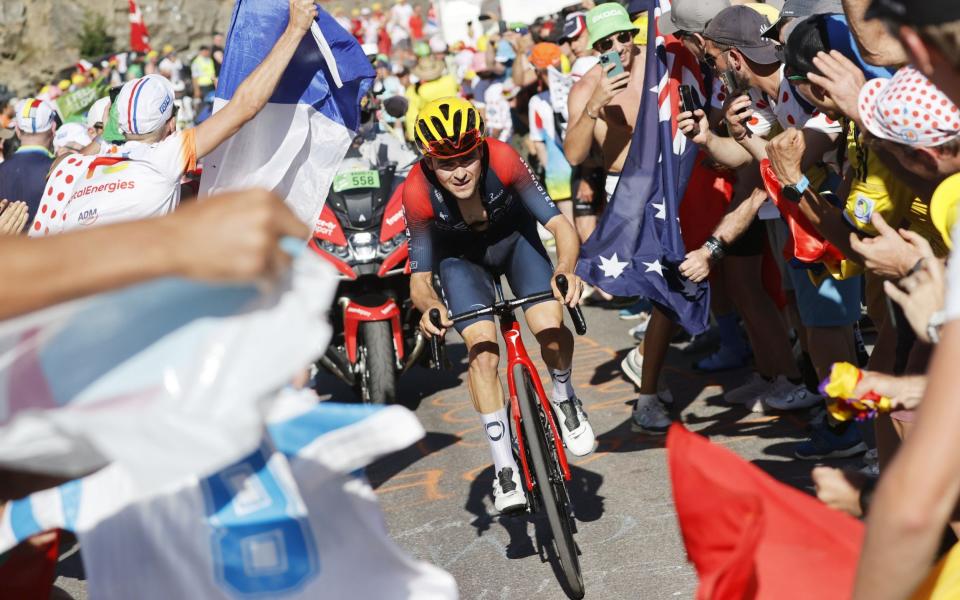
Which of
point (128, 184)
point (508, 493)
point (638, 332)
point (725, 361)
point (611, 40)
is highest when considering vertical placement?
→ point (128, 184)

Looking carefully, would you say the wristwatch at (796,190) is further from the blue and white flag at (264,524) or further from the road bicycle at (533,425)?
the blue and white flag at (264,524)

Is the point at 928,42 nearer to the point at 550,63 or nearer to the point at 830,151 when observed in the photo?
the point at 830,151

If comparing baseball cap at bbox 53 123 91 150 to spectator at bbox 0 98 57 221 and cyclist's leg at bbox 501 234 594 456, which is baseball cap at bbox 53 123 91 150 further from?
cyclist's leg at bbox 501 234 594 456

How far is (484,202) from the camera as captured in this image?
597 cm

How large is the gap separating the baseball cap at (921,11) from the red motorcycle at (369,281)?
634cm

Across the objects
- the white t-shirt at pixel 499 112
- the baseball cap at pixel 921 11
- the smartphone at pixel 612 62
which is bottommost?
the white t-shirt at pixel 499 112

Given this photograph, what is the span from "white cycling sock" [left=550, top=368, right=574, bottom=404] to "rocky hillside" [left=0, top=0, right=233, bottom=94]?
41.3 metres

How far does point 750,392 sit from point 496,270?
218 cm

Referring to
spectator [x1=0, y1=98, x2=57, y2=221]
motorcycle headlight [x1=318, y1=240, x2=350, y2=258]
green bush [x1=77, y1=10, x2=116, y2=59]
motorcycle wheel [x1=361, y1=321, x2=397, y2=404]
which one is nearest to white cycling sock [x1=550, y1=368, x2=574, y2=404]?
motorcycle wheel [x1=361, y1=321, x2=397, y2=404]

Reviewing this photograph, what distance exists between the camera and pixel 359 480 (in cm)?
237

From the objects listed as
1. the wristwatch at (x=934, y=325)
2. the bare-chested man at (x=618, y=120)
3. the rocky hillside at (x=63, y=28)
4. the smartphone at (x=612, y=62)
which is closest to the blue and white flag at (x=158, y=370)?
the wristwatch at (x=934, y=325)

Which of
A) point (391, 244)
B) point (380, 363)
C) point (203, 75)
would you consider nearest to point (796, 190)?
point (380, 363)

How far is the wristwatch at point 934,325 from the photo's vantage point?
2.30 metres

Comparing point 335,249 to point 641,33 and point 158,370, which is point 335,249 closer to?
point 641,33
